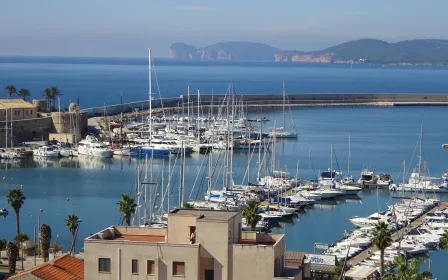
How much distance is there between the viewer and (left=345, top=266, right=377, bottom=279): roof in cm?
2836

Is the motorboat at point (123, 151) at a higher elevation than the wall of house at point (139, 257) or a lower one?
lower

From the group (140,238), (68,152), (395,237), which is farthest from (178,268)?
(68,152)

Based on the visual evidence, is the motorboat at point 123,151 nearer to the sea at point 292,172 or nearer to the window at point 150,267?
the sea at point 292,172

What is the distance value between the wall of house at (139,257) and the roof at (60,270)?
351cm

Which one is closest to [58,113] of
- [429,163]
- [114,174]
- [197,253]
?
[114,174]

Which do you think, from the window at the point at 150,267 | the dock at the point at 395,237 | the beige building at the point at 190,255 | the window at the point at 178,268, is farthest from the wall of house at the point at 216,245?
the dock at the point at 395,237

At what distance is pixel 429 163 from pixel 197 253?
53423 mm

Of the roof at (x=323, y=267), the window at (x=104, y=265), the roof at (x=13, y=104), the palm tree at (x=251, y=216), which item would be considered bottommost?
the roof at (x=323, y=267)

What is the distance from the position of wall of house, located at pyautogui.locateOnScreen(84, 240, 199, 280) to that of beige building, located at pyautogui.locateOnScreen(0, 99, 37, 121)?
5607 cm

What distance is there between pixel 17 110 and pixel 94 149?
26.0ft

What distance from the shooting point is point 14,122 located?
67.5 meters

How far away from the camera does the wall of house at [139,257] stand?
42.2 ft

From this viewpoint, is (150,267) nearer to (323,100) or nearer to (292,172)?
(292,172)

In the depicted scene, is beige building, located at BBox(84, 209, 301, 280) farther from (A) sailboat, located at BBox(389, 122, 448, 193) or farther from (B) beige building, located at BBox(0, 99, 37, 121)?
(B) beige building, located at BBox(0, 99, 37, 121)
